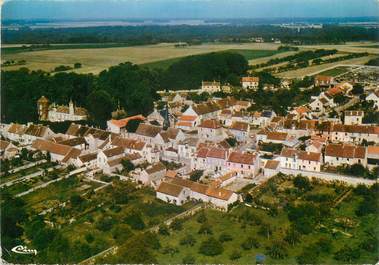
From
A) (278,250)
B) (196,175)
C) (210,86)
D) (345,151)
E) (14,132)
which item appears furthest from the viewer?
(210,86)

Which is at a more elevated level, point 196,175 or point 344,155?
point 344,155

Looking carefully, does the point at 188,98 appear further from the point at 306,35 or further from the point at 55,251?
the point at 306,35

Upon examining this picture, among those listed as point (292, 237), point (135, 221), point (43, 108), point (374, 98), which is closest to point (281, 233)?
point (292, 237)

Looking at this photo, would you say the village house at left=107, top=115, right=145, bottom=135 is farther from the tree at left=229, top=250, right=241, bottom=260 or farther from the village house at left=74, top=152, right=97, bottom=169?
the tree at left=229, top=250, right=241, bottom=260

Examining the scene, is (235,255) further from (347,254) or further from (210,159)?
(210,159)

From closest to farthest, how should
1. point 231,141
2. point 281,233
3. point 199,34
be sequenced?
point 281,233
point 231,141
point 199,34

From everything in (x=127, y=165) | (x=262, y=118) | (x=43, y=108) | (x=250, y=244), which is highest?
(x=43, y=108)

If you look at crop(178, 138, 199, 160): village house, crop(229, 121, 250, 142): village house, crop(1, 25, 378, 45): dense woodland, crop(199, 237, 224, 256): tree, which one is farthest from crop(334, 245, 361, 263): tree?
crop(1, 25, 378, 45): dense woodland
